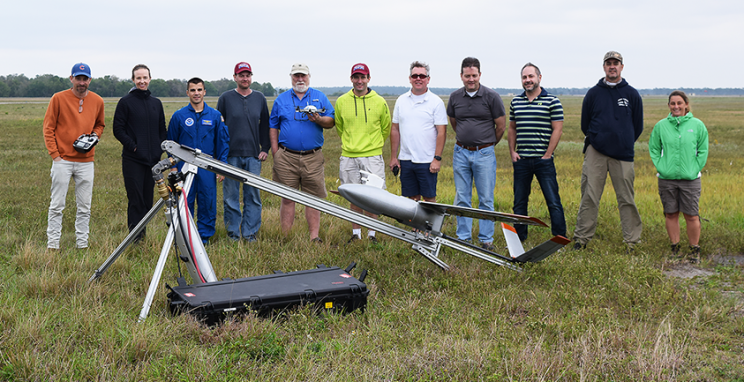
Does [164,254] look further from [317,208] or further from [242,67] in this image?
[242,67]

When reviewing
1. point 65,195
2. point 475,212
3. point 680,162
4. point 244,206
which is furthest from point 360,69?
point 680,162

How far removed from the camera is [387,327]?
502cm

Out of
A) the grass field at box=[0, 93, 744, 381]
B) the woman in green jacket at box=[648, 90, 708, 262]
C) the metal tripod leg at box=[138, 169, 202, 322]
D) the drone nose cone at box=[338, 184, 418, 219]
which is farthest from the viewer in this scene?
the woman in green jacket at box=[648, 90, 708, 262]

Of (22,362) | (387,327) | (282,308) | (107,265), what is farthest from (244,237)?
(22,362)

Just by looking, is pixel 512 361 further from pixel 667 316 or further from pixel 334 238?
pixel 334 238

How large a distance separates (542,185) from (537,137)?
2.49ft

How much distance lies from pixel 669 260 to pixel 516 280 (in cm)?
261

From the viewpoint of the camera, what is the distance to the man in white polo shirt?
815 cm

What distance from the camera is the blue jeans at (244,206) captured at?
8.28 metres

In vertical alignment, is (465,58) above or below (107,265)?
above

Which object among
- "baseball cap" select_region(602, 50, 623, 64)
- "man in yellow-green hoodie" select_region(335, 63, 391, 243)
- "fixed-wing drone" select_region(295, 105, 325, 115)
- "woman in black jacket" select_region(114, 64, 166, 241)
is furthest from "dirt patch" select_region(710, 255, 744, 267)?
"woman in black jacket" select_region(114, 64, 166, 241)

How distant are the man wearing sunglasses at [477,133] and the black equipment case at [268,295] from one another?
10.4 ft

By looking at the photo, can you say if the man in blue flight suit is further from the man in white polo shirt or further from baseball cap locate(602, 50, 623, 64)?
baseball cap locate(602, 50, 623, 64)

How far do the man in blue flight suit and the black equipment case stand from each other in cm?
263
